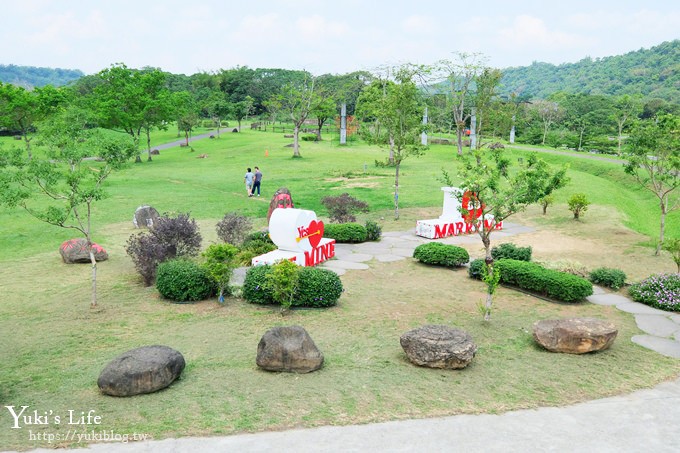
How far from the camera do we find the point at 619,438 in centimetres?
678

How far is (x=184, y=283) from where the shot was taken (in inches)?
462

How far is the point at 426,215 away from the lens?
22.6 meters

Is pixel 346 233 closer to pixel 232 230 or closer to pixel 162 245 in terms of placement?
pixel 232 230

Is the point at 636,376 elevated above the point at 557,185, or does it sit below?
below

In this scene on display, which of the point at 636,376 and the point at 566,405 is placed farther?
the point at 636,376

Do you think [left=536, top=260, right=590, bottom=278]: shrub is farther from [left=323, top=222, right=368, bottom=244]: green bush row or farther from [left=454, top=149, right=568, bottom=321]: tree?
[left=323, top=222, right=368, bottom=244]: green bush row

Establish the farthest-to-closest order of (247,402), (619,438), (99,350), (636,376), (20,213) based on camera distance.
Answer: (20,213)
(99,350)
(636,376)
(247,402)
(619,438)

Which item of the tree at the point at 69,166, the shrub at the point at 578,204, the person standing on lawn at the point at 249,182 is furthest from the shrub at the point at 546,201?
the tree at the point at 69,166

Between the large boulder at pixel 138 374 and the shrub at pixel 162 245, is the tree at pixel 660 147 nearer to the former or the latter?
the shrub at pixel 162 245

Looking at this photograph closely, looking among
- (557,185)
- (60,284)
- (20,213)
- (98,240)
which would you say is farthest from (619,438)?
(20,213)

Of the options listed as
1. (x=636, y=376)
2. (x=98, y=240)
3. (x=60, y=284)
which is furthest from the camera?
(x=98, y=240)

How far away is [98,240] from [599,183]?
2701 centimetres

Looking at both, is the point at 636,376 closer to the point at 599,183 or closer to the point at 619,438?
the point at 619,438

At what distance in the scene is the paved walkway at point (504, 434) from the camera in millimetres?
6426
